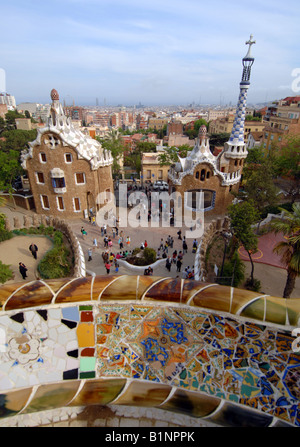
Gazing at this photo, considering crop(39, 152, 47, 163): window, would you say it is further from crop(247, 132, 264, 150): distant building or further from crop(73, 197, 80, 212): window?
crop(247, 132, 264, 150): distant building

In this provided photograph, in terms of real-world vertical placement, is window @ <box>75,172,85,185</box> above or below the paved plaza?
above

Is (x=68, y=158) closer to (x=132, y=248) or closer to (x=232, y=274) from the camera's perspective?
(x=132, y=248)

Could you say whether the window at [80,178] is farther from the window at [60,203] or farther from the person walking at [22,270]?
the person walking at [22,270]

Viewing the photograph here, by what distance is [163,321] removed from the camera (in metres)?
4.96

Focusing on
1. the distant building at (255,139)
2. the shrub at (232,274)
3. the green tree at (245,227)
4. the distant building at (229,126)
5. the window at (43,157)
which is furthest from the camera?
the distant building at (229,126)

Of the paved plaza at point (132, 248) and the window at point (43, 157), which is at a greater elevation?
the window at point (43, 157)

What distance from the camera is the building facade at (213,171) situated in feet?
79.1

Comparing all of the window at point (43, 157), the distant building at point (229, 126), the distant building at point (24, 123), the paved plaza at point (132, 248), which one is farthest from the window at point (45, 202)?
→ the distant building at point (229, 126)

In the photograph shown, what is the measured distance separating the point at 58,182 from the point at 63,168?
132 centimetres

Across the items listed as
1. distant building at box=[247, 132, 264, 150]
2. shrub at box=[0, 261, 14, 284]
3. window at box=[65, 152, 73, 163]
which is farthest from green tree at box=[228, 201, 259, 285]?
distant building at box=[247, 132, 264, 150]

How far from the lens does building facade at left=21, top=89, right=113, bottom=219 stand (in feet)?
75.1

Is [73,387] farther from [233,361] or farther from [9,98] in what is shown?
[9,98]

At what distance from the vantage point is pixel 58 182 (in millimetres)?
23953
